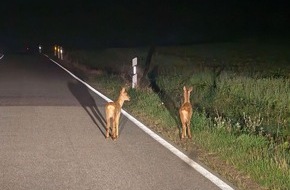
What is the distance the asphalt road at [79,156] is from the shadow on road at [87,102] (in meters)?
0.02

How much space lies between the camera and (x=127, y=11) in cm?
11325

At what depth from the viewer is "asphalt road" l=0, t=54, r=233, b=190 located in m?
6.11

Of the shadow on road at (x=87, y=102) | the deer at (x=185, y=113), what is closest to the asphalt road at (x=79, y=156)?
the shadow on road at (x=87, y=102)

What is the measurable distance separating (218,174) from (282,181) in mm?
876

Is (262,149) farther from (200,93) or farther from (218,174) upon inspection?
(200,93)

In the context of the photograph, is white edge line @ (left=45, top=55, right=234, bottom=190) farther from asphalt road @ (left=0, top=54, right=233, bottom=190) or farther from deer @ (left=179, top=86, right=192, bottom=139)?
deer @ (left=179, top=86, right=192, bottom=139)

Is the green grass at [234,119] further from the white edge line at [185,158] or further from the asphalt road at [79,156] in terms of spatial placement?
the asphalt road at [79,156]

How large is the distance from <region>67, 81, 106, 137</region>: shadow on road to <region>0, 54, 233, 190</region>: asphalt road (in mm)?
25

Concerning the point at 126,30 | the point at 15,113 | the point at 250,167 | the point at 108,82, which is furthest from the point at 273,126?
the point at 126,30

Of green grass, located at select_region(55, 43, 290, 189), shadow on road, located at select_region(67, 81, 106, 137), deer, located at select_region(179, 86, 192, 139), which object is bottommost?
shadow on road, located at select_region(67, 81, 106, 137)

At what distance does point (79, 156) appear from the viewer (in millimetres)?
7461

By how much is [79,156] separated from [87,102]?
634 centimetres

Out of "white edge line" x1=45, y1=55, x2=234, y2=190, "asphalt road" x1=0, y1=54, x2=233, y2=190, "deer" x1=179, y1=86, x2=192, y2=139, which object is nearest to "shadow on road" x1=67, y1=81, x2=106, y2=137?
"asphalt road" x1=0, y1=54, x2=233, y2=190

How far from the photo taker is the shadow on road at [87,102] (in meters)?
10.5
